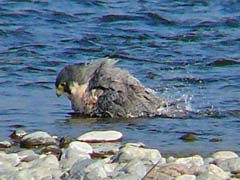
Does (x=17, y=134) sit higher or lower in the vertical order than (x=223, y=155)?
lower

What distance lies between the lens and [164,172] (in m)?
6.64

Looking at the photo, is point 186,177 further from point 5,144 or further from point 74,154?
point 5,144

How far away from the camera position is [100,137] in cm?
819

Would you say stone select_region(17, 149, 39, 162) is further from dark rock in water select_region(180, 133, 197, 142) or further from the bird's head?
the bird's head

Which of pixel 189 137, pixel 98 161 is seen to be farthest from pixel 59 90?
pixel 98 161

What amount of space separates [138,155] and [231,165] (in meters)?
0.67

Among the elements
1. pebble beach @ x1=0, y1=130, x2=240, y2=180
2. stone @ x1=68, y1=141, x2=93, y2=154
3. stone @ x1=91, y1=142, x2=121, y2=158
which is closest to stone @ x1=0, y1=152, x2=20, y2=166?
pebble beach @ x1=0, y1=130, x2=240, y2=180

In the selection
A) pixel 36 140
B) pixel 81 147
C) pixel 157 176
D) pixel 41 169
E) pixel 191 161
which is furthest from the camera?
pixel 36 140

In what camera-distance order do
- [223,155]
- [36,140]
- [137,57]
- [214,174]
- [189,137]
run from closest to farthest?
1. [214,174]
2. [223,155]
3. [36,140]
4. [189,137]
5. [137,57]

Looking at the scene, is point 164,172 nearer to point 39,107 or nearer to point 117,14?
point 39,107

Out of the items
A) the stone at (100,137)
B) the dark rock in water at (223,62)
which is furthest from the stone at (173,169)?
the dark rock in water at (223,62)

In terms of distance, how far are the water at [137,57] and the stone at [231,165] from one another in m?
0.92

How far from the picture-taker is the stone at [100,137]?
26.8 feet

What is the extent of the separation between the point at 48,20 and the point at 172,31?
64.0 inches
